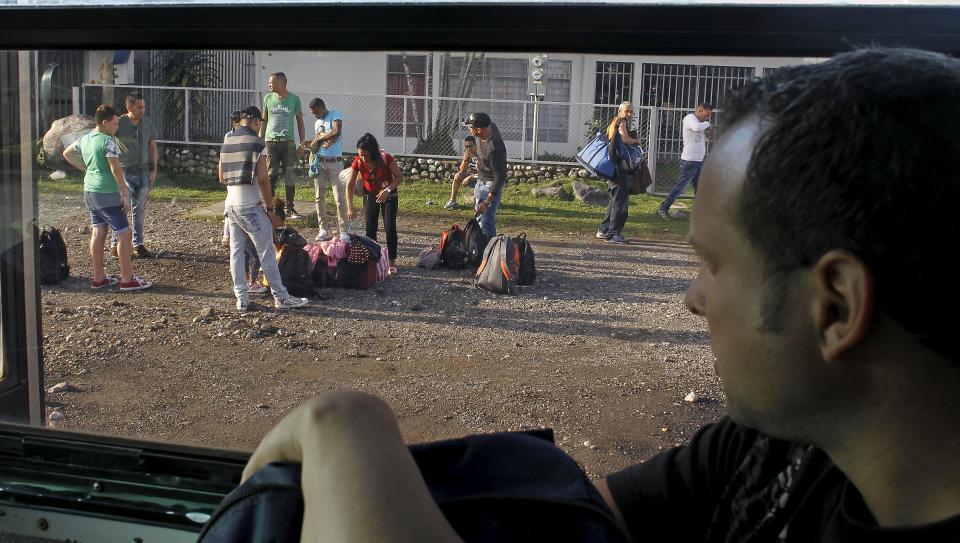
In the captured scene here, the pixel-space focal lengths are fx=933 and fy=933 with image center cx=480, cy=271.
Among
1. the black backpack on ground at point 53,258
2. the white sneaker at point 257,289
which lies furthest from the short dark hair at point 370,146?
the black backpack on ground at point 53,258

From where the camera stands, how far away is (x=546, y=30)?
1277 millimetres

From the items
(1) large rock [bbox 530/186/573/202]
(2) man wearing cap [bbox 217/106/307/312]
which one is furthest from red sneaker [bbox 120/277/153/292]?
(1) large rock [bbox 530/186/573/202]

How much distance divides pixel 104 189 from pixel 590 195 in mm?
5187

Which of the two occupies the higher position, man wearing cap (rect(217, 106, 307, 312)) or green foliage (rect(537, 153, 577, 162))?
green foliage (rect(537, 153, 577, 162))

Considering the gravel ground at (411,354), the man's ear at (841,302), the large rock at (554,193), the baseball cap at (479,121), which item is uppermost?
the baseball cap at (479,121)

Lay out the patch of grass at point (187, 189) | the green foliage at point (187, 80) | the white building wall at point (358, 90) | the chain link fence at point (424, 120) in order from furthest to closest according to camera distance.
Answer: the white building wall at point (358, 90), the chain link fence at point (424, 120), the green foliage at point (187, 80), the patch of grass at point (187, 189)

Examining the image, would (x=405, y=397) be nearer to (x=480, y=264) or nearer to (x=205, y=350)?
(x=205, y=350)

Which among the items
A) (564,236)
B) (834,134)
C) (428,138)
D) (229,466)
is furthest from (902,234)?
(428,138)

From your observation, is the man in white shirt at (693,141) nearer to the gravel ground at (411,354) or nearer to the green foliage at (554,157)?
the gravel ground at (411,354)

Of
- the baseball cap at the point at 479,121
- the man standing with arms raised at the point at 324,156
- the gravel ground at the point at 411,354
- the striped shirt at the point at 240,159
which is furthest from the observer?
the man standing with arms raised at the point at 324,156

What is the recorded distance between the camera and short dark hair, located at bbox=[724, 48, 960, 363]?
65cm

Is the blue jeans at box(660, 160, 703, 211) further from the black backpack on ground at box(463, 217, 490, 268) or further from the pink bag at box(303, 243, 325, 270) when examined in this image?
the pink bag at box(303, 243, 325, 270)

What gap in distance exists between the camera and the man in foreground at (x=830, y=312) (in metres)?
0.66

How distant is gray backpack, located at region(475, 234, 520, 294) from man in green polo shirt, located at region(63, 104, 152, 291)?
274cm
